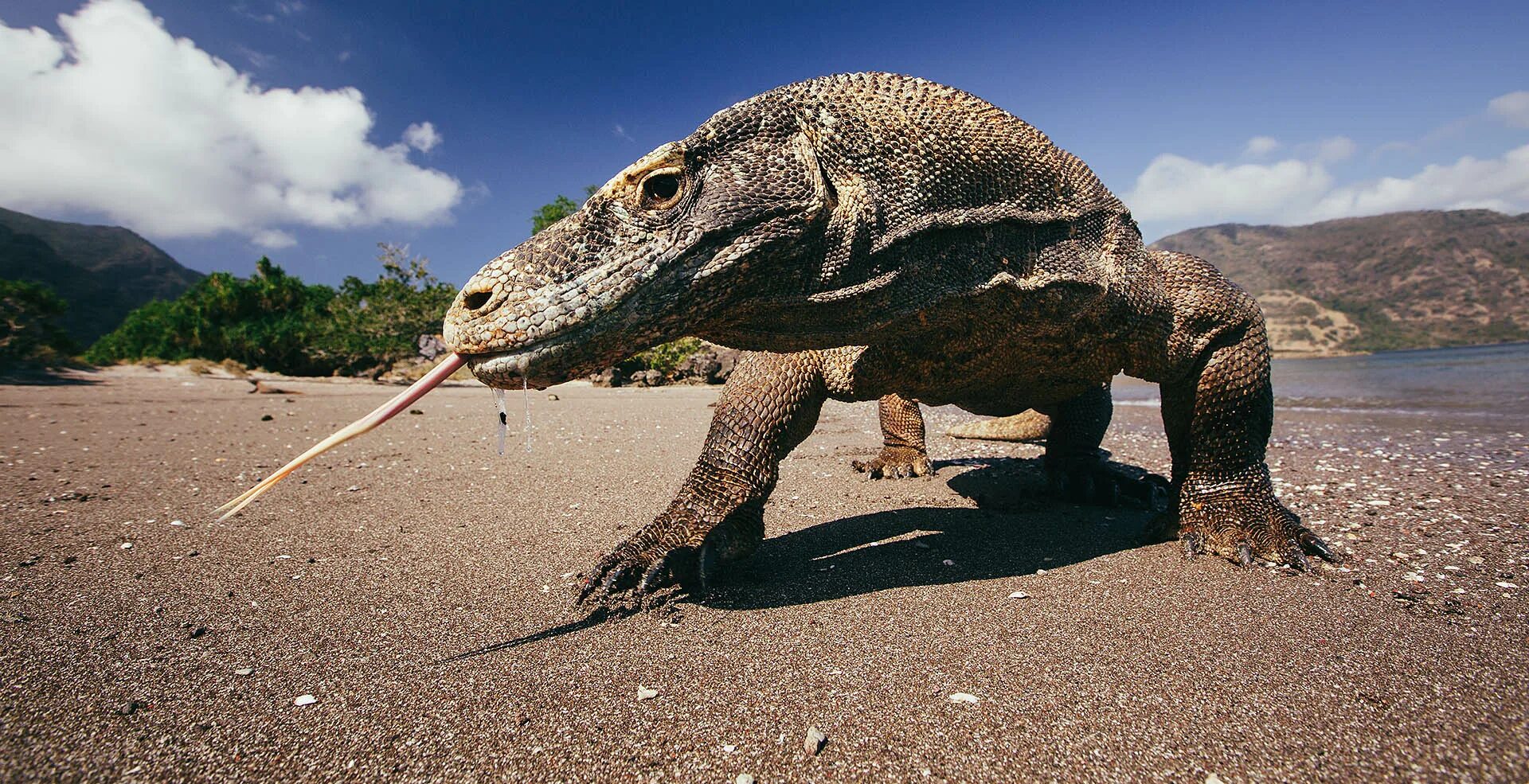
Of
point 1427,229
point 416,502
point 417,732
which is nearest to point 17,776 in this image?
point 417,732

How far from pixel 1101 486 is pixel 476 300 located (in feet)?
12.8

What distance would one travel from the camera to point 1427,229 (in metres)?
146

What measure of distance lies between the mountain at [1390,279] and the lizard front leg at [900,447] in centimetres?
8455

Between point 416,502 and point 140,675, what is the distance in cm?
235

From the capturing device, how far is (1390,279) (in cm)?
12256

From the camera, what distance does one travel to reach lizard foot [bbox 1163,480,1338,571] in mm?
2705

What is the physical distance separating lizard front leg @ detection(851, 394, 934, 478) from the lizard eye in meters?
3.53

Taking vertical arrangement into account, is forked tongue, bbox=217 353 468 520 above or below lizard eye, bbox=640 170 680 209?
below

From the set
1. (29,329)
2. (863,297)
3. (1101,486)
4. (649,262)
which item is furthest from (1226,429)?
(29,329)

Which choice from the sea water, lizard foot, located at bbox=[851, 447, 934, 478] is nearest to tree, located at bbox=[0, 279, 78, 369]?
lizard foot, located at bbox=[851, 447, 934, 478]

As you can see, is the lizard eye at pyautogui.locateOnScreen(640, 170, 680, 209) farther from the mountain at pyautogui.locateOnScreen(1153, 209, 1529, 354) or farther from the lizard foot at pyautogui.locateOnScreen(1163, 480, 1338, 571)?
the mountain at pyautogui.locateOnScreen(1153, 209, 1529, 354)

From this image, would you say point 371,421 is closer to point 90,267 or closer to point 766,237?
point 766,237

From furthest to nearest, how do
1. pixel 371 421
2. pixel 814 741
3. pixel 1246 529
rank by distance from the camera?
1. pixel 1246 529
2. pixel 371 421
3. pixel 814 741

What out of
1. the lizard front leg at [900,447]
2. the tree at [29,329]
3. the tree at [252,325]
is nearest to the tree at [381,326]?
the tree at [252,325]
